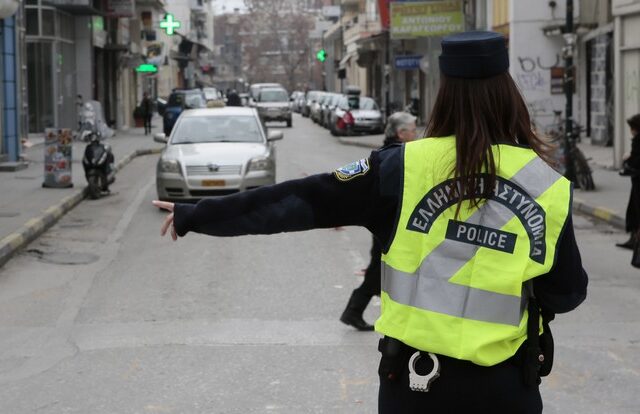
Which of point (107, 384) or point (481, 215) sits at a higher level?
point (481, 215)

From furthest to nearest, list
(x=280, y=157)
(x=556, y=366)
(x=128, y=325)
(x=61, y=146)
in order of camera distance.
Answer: (x=280, y=157), (x=61, y=146), (x=128, y=325), (x=556, y=366)

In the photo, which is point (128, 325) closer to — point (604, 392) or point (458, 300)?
point (604, 392)

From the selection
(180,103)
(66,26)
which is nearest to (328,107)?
(180,103)

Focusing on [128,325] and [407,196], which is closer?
[407,196]

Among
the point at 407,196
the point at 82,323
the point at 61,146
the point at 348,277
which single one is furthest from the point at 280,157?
the point at 407,196

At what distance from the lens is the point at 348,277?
445 inches

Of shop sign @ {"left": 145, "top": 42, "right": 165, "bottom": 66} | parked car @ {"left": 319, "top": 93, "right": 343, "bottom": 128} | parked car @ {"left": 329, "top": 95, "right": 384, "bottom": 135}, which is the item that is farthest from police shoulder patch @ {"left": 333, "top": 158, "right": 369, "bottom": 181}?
shop sign @ {"left": 145, "top": 42, "right": 165, "bottom": 66}

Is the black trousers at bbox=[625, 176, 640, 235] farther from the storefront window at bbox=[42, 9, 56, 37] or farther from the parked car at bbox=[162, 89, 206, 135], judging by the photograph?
the parked car at bbox=[162, 89, 206, 135]

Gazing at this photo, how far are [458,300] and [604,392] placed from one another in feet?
13.4

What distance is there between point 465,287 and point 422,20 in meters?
36.6

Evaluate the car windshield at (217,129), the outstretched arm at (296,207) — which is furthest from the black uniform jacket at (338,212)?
the car windshield at (217,129)

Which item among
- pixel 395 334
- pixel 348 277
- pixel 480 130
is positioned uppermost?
pixel 480 130

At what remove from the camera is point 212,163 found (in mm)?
17547

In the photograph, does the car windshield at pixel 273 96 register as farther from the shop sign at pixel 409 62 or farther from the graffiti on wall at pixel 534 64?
the graffiti on wall at pixel 534 64
